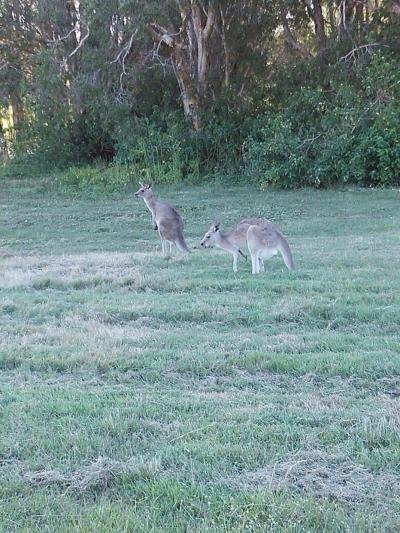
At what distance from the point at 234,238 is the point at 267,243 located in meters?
1.10

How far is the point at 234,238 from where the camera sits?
11938 millimetres

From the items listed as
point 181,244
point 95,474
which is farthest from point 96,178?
point 95,474

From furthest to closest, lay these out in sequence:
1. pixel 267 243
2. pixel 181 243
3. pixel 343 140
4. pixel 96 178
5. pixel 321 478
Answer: pixel 96 178
pixel 343 140
pixel 181 243
pixel 267 243
pixel 321 478

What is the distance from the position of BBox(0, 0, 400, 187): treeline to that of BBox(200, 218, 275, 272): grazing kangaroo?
1165cm

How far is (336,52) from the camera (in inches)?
1007

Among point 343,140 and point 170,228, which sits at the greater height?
point 343,140

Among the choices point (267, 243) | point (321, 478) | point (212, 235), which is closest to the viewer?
point (321, 478)

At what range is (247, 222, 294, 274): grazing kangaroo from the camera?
1091 cm

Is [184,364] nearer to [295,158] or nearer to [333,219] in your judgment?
[333,219]

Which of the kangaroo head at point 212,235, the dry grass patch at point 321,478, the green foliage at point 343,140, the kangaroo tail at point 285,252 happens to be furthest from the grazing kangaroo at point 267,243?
the green foliage at point 343,140

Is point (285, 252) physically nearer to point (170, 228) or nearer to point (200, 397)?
point (170, 228)

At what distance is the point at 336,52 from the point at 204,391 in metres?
22.2

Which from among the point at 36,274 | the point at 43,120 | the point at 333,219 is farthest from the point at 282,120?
the point at 36,274

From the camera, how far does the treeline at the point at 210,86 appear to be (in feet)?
76.9
